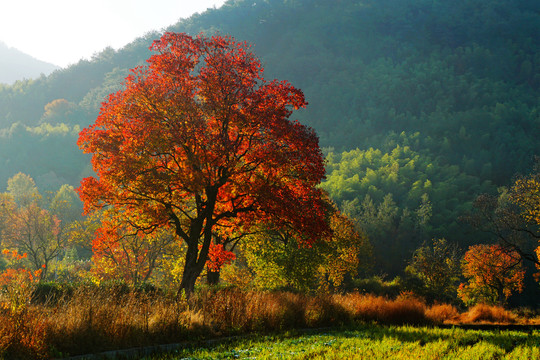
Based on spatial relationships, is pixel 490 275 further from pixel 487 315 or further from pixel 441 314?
pixel 441 314

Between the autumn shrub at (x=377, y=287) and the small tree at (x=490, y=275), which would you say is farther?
the small tree at (x=490, y=275)

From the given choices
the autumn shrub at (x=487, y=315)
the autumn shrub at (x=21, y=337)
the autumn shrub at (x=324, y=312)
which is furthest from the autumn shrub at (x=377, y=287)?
the autumn shrub at (x=21, y=337)

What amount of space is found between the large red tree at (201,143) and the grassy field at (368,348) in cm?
583

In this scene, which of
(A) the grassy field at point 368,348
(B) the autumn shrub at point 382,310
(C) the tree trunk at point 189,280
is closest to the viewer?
(A) the grassy field at point 368,348

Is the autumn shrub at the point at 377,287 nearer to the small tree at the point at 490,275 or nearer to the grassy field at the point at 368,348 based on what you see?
the small tree at the point at 490,275

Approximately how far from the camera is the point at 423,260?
53750mm

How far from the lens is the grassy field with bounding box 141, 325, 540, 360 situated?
723cm

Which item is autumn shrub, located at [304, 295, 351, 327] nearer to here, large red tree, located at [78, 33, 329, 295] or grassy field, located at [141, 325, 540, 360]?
large red tree, located at [78, 33, 329, 295]

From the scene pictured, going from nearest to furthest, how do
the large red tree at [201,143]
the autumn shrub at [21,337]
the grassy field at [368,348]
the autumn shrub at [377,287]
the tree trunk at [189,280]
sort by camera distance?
1. the autumn shrub at [21,337]
2. the grassy field at [368,348]
3. the large red tree at [201,143]
4. the tree trunk at [189,280]
5. the autumn shrub at [377,287]

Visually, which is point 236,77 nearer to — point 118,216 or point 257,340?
point 118,216

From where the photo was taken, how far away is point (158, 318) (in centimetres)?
931

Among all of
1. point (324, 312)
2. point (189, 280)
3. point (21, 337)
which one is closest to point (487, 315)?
point (324, 312)

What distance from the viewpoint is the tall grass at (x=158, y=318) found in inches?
291

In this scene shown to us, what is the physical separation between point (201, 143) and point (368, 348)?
985cm
